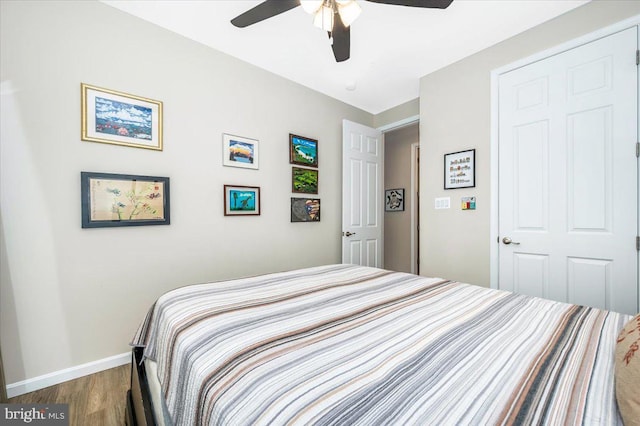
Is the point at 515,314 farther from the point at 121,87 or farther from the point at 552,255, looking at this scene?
the point at 121,87

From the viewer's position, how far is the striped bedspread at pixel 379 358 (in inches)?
21.5

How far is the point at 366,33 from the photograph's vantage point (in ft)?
7.35

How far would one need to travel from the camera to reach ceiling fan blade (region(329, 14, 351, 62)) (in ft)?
5.54

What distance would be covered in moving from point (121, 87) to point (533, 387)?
9.14 ft

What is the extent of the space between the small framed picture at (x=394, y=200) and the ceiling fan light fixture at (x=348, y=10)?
3.16 meters

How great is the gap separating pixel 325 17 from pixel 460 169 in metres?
1.84

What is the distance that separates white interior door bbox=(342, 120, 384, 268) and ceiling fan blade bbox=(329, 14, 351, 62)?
1.39 meters

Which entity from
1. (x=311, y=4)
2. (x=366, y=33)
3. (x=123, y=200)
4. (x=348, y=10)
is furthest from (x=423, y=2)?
(x=123, y=200)

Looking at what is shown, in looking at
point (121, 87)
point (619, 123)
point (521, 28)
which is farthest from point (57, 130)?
point (619, 123)

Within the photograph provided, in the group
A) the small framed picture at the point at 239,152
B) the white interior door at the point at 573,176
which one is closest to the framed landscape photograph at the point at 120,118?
the small framed picture at the point at 239,152

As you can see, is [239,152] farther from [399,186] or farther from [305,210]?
[399,186]

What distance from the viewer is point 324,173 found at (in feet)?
10.9

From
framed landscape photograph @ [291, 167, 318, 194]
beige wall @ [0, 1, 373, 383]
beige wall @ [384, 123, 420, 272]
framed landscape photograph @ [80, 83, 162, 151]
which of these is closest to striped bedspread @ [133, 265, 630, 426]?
beige wall @ [0, 1, 373, 383]

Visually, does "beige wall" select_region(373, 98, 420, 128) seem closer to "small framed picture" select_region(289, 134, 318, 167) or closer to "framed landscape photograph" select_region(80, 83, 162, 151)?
"small framed picture" select_region(289, 134, 318, 167)
